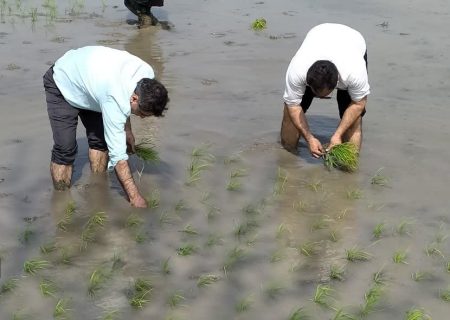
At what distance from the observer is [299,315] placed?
148 inches

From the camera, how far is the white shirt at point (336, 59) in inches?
205

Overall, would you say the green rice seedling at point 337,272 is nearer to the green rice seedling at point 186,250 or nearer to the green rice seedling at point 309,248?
the green rice seedling at point 309,248

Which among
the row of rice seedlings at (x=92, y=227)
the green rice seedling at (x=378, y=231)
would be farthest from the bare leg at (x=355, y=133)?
the row of rice seedlings at (x=92, y=227)

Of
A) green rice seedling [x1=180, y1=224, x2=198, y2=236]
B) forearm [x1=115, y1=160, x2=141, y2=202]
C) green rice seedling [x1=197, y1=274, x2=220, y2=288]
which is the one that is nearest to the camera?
green rice seedling [x1=197, y1=274, x2=220, y2=288]

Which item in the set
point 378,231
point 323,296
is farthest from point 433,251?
point 323,296

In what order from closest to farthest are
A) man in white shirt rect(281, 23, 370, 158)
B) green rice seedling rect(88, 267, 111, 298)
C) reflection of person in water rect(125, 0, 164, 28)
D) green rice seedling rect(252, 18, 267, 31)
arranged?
green rice seedling rect(88, 267, 111, 298), man in white shirt rect(281, 23, 370, 158), reflection of person in water rect(125, 0, 164, 28), green rice seedling rect(252, 18, 267, 31)

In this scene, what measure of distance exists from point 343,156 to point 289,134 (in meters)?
0.77

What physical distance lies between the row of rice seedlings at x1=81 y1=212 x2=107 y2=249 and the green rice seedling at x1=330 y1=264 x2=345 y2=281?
5.37 feet

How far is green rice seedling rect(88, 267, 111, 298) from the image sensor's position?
156 inches

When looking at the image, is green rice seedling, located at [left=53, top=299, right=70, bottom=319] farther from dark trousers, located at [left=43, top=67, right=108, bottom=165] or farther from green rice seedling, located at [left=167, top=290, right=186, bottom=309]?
dark trousers, located at [left=43, top=67, right=108, bottom=165]

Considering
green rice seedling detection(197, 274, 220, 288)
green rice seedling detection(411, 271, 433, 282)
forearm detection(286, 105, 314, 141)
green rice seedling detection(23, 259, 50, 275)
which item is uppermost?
forearm detection(286, 105, 314, 141)

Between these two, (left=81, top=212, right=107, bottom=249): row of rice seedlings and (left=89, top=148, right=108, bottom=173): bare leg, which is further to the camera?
(left=89, top=148, right=108, bottom=173): bare leg

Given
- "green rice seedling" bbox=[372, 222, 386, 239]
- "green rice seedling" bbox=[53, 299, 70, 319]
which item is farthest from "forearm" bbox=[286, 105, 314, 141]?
"green rice seedling" bbox=[53, 299, 70, 319]

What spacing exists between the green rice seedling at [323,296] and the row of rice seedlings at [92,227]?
159 centimetres
